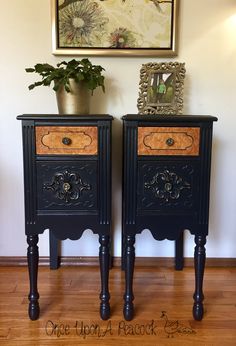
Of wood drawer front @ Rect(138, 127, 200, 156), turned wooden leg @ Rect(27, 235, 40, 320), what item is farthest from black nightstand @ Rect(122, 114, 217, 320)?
turned wooden leg @ Rect(27, 235, 40, 320)

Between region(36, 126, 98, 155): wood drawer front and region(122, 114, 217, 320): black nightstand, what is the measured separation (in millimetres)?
163

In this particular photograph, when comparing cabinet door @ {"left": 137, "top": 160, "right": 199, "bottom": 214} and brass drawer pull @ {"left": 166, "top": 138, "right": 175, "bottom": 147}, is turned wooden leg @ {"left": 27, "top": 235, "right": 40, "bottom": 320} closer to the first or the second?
cabinet door @ {"left": 137, "top": 160, "right": 199, "bottom": 214}

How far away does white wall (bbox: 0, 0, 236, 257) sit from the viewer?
2107 mm

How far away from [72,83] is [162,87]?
50 centimetres

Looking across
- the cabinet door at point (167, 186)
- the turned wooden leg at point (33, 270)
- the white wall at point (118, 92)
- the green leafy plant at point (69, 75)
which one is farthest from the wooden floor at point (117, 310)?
the green leafy plant at point (69, 75)

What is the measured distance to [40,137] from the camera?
5.41ft

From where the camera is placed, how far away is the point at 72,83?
1.78m

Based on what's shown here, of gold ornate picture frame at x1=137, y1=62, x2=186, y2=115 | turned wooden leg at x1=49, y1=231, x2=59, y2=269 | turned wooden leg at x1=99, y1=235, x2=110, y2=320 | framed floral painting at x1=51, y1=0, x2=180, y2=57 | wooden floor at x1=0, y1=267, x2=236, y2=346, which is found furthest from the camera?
turned wooden leg at x1=49, y1=231, x2=59, y2=269

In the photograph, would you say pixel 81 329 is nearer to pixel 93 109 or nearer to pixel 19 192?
pixel 19 192

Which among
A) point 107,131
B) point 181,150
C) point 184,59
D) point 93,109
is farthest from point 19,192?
point 184,59

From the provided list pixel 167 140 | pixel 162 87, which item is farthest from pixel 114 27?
pixel 167 140

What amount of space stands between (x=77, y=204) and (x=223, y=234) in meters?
1.09

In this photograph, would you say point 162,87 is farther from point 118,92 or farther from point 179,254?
point 179,254

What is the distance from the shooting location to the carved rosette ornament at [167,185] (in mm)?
1695
